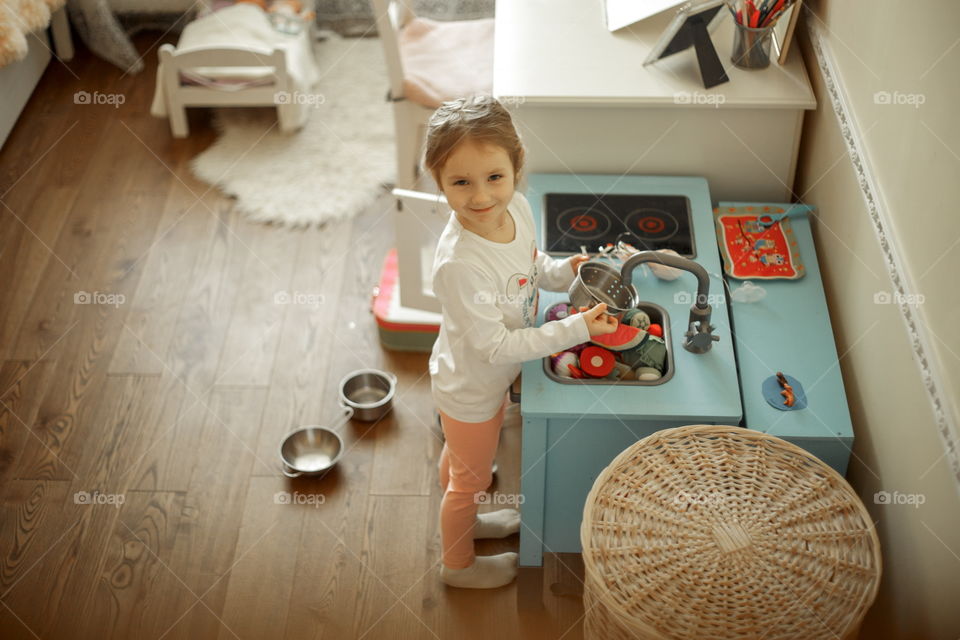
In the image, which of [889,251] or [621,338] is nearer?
[889,251]

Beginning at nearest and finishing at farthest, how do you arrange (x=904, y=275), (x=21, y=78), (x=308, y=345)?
(x=904, y=275), (x=308, y=345), (x=21, y=78)

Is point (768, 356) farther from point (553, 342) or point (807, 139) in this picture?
point (807, 139)

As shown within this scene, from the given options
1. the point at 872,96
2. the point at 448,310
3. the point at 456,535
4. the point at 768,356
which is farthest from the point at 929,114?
the point at 456,535

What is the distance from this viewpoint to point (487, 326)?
163cm

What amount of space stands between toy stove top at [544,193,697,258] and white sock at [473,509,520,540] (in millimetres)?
576

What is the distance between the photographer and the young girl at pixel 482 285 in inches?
61.6

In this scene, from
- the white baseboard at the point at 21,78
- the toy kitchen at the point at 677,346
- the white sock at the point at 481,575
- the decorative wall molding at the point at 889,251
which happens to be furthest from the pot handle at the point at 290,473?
the white baseboard at the point at 21,78

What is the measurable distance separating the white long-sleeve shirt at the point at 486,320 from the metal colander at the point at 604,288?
0.08 metres

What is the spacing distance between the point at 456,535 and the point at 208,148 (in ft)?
5.79

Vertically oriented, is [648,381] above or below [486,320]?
below

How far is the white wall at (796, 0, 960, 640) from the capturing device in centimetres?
142

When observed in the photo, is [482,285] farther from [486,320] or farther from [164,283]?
[164,283]

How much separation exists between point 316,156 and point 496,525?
1517 mm

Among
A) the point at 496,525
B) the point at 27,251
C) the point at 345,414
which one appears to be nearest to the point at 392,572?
the point at 496,525
